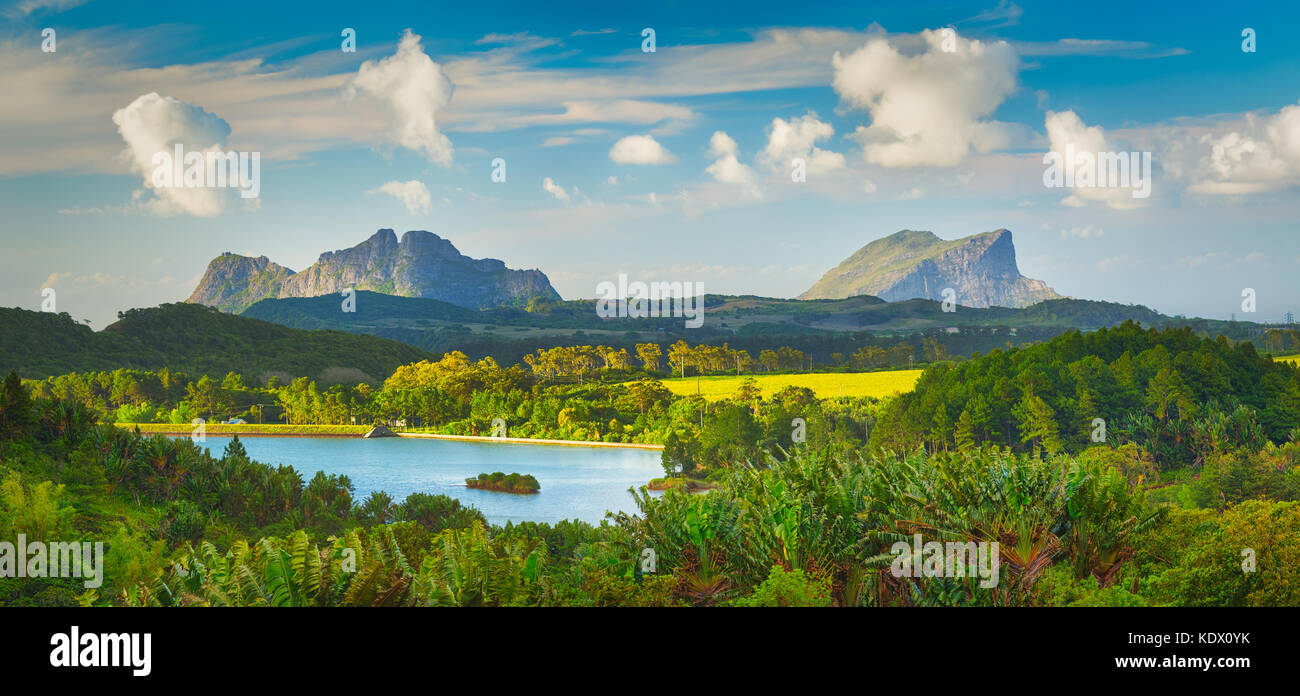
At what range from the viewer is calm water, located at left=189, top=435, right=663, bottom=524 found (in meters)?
37.3

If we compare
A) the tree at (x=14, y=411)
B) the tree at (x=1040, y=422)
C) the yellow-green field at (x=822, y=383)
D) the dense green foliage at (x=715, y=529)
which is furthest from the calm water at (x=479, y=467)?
the tree at (x=1040, y=422)

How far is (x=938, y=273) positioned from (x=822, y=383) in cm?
11139

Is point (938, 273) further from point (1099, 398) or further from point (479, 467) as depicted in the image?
point (479, 467)

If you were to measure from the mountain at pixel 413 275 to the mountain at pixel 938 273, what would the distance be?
50526mm

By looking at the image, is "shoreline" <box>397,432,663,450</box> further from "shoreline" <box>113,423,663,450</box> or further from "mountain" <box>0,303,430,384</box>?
"mountain" <box>0,303,430,384</box>

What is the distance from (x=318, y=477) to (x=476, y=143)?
4920 centimetres

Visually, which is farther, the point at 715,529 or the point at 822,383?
the point at 822,383

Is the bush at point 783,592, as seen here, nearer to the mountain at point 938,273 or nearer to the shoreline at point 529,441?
the shoreline at point 529,441

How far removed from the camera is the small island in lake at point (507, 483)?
3981 cm

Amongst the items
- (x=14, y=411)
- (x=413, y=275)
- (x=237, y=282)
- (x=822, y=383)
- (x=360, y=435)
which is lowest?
(x=360, y=435)

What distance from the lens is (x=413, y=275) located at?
149 m

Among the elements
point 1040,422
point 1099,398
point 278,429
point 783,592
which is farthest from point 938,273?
point 783,592
